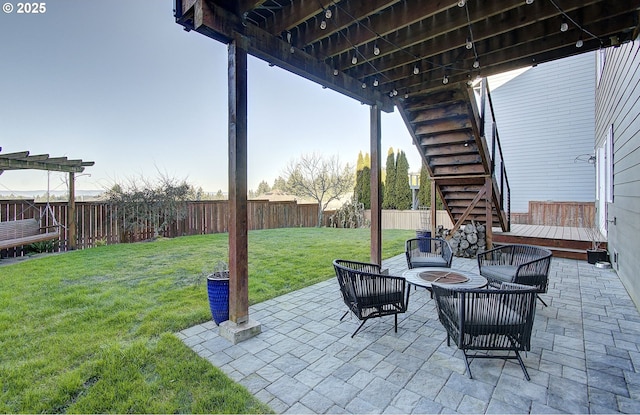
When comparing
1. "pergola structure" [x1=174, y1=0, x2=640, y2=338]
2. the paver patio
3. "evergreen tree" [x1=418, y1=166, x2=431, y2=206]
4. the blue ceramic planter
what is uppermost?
"pergola structure" [x1=174, y1=0, x2=640, y2=338]

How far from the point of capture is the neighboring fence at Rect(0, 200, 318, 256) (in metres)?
7.48

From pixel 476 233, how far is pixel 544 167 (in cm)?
618

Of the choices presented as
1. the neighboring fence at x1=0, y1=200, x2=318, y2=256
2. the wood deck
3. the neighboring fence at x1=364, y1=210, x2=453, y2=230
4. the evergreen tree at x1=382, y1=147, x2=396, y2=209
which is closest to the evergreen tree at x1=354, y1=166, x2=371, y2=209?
the evergreen tree at x1=382, y1=147, x2=396, y2=209

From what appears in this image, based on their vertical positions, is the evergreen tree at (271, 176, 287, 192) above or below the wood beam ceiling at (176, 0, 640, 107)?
below

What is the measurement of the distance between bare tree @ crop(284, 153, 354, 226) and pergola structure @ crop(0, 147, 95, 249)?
9.90 m

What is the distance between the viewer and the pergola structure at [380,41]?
2.77m

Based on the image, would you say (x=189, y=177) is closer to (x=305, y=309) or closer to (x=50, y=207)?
(x=50, y=207)

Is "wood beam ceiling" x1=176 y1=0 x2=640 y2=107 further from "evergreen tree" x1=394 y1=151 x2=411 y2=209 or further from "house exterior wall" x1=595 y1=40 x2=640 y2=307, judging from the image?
"evergreen tree" x1=394 y1=151 x2=411 y2=209

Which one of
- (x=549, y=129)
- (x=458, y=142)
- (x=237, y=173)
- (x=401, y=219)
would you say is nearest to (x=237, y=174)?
(x=237, y=173)

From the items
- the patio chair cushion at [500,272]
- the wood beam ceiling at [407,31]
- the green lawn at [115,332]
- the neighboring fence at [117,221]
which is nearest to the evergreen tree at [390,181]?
the neighboring fence at [117,221]

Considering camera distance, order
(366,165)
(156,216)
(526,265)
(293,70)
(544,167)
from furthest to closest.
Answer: (366,165), (544,167), (156,216), (293,70), (526,265)

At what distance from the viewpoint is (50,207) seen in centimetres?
768

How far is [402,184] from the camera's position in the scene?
1524cm

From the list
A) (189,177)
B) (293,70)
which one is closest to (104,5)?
(189,177)
